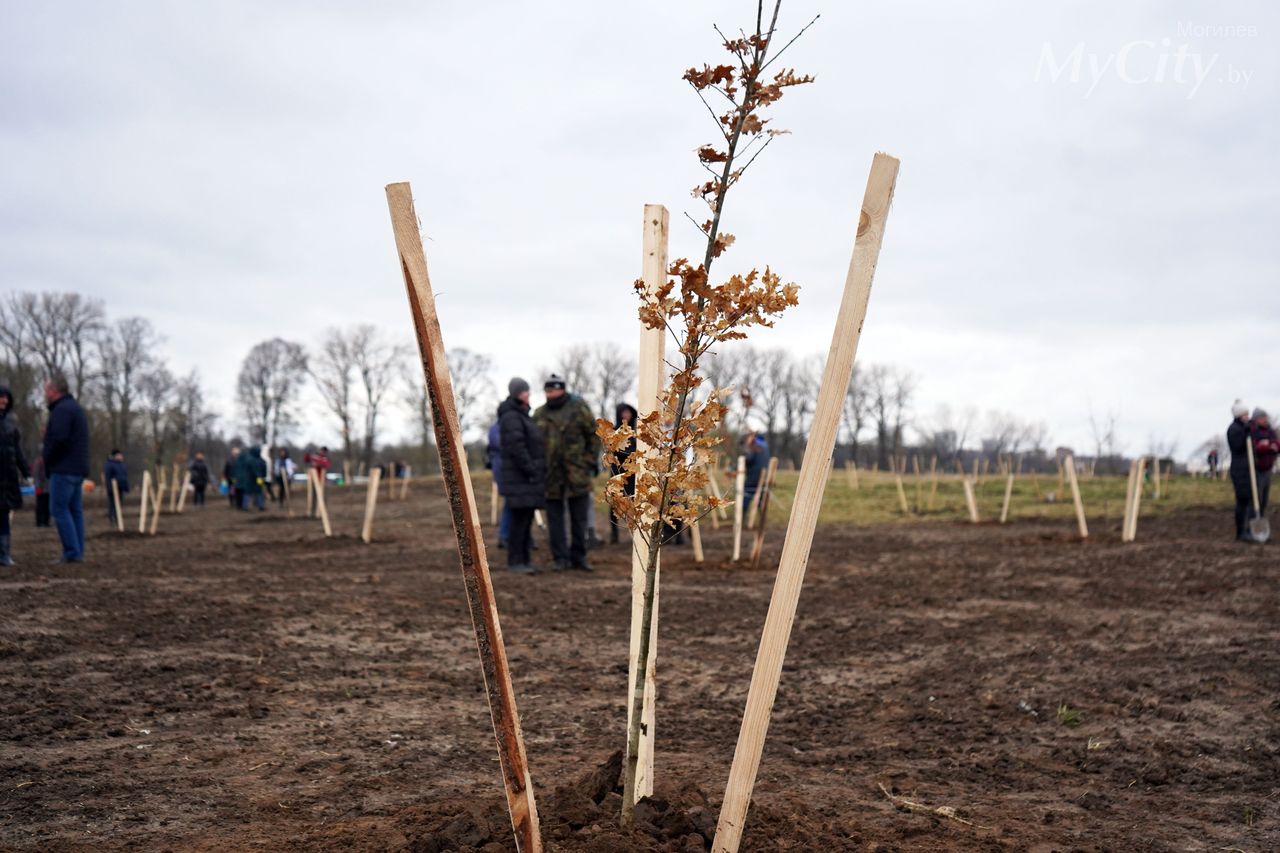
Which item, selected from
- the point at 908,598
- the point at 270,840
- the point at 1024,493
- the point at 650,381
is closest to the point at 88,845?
the point at 270,840

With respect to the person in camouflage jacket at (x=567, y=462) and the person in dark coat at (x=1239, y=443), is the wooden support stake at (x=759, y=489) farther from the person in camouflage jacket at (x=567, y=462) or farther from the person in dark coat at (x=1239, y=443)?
the person in dark coat at (x=1239, y=443)

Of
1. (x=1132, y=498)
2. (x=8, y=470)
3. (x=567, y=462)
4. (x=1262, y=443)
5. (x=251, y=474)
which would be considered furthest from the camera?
(x=251, y=474)

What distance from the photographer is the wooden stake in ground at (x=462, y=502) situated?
2.36 metres

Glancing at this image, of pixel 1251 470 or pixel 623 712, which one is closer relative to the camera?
pixel 623 712

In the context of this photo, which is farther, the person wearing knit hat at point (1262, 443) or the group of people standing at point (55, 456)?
the person wearing knit hat at point (1262, 443)

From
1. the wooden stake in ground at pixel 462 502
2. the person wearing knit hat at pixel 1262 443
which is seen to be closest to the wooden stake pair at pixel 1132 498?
the person wearing knit hat at pixel 1262 443

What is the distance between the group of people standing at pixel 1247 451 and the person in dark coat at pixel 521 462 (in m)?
9.66

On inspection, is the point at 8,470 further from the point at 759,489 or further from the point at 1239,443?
the point at 1239,443

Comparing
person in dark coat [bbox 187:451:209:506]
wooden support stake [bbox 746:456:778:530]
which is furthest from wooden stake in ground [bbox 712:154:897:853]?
person in dark coat [bbox 187:451:209:506]

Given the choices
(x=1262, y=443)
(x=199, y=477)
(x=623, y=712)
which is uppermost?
(x=1262, y=443)

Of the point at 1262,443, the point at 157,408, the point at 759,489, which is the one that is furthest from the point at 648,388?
the point at 157,408

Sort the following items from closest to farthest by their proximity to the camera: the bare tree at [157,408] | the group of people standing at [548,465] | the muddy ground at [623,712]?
the muddy ground at [623,712], the group of people standing at [548,465], the bare tree at [157,408]

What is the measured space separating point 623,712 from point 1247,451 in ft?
37.9

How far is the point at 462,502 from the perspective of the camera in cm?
238
